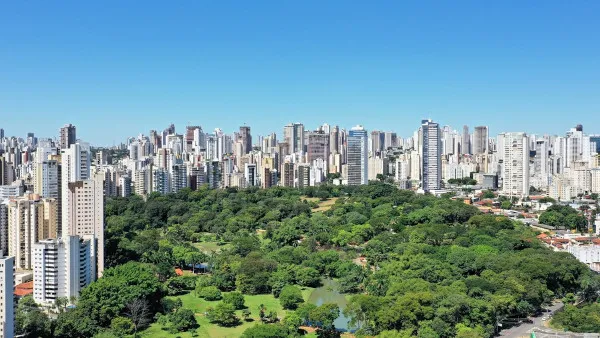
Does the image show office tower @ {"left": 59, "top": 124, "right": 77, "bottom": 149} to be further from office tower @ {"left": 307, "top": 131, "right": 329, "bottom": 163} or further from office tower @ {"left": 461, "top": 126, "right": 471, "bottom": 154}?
office tower @ {"left": 461, "top": 126, "right": 471, "bottom": 154}

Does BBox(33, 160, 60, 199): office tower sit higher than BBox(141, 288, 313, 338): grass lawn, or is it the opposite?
BBox(33, 160, 60, 199): office tower

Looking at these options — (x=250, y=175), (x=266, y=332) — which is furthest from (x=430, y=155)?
(x=266, y=332)

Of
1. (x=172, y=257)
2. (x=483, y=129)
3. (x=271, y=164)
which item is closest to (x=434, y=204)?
(x=172, y=257)

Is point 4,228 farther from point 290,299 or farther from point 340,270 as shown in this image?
point 340,270

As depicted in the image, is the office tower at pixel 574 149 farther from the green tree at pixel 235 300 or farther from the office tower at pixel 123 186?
the green tree at pixel 235 300

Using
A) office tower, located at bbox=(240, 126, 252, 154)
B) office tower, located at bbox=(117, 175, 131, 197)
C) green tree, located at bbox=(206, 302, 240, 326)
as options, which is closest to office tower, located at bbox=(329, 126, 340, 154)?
office tower, located at bbox=(240, 126, 252, 154)
